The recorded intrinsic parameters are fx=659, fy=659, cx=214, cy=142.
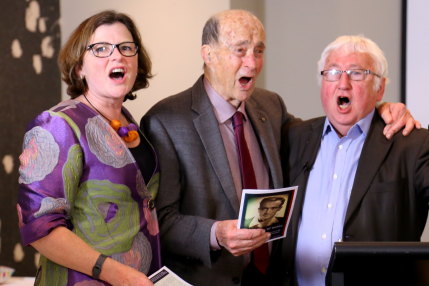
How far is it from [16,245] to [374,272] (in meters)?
2.96

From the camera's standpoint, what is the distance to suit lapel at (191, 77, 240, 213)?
8.84 feet

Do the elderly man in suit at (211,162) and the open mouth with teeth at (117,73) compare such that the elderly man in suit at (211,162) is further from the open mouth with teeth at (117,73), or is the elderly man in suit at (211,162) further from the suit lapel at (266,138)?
the open mouth with teeth at (117,73)

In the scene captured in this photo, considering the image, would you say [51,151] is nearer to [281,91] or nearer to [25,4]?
[25,4]

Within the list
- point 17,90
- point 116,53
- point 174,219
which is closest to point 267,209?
point 174,219

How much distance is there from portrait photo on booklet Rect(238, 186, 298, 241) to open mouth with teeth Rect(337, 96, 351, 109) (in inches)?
23.1

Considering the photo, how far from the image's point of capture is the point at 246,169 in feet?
9.08

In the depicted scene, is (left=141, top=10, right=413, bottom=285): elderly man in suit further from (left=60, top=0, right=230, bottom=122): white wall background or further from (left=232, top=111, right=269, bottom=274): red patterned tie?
(left=60, top=0, right=230, bottom=122): white wall background

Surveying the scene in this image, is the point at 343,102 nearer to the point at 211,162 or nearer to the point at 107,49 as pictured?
the point at 211,162

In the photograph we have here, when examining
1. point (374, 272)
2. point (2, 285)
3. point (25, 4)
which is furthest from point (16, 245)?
point (374, 272)

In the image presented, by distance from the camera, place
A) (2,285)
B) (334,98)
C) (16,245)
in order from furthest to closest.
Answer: (16,245)
(2,285)
(334,98)

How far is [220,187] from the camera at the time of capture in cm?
271

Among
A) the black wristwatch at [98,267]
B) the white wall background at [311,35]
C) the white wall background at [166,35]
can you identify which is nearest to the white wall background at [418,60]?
the white wall background at [311,35]

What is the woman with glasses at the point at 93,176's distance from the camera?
7.08ft

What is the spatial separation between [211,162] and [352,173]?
60 cm
